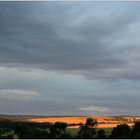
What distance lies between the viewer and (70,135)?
38.7 metres

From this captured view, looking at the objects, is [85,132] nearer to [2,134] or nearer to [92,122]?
[92,122]

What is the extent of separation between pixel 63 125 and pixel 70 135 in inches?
269

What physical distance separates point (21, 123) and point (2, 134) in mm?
14051

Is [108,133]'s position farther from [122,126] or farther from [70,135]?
[122,126]

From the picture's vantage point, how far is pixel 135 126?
46594mm

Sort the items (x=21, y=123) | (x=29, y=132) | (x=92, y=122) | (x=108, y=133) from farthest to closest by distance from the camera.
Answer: (x=92, y=122) < (x=21, y=123) < (x=108, y=133) < (x=29, y=132)

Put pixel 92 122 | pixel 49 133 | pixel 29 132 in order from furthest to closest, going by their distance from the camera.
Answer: pixel 92 122
pixel 49 133
pixel 29 132

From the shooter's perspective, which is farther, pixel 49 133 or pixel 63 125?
pixel 63 125

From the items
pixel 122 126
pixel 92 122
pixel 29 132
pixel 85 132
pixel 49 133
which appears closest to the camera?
pixel 29 132

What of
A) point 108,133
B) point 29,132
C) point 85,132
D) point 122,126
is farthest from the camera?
point 122,126

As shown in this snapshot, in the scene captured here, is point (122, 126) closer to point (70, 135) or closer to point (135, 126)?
point (135, 126)

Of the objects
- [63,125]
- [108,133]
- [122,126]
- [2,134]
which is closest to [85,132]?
[63,125]

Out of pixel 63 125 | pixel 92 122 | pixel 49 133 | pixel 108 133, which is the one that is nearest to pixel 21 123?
pixel 49 133

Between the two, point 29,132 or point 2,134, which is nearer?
point 2,134
